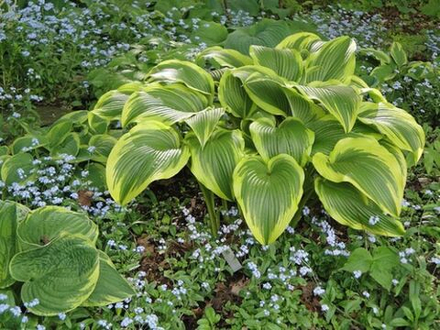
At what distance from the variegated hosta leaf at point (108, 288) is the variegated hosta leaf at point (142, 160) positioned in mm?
326

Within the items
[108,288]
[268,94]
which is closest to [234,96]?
Result: [268,94]

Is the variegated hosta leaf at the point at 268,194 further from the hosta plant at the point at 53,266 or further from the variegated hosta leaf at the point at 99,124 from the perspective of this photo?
the variegated hosta leaf at the point at 99,124

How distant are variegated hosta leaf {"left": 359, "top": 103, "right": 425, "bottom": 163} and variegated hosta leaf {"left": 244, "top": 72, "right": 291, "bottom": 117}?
1.28 ft

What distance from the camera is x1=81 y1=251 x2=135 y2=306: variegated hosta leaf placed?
7.46ft

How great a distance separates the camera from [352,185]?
2.68 metres

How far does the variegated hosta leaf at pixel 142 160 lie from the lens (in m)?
2.57

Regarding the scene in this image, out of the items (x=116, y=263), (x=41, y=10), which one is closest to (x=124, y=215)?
(x=116, y=263)

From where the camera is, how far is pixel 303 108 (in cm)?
285

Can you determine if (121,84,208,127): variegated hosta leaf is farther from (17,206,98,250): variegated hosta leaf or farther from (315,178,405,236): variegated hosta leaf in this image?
(315,178,405,236): variegated hosta leaf

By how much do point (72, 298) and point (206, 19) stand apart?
3.38 metres

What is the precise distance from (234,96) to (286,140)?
1.34 ft

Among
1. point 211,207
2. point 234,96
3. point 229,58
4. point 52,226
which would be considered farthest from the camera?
point 229,58

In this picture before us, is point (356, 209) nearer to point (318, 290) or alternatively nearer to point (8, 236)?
point (318, 290)

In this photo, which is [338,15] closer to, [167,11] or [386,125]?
[167,11]
